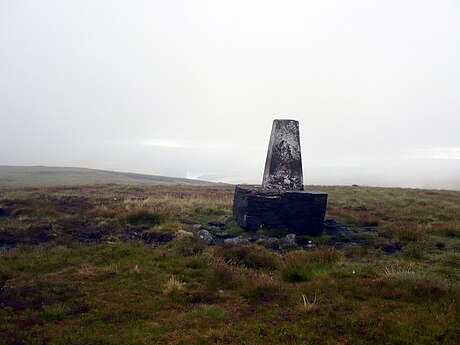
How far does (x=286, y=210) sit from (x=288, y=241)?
1571mm

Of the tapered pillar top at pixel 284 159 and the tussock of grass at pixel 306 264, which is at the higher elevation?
the tapered pillar top at pixel 284 159

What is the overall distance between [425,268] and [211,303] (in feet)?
19.1

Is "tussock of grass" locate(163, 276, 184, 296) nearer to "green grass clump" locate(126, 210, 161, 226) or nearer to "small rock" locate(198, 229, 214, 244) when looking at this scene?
"small rock" locate(198, 229, 214, 244)

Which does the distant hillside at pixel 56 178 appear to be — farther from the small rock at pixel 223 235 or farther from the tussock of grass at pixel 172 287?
the tussock of grass at pixel 172 287

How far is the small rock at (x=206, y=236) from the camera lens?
13.3 m

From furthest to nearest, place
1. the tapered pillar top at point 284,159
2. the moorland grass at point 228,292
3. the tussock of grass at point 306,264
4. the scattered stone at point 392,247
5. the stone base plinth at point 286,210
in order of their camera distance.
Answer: the tapered pillar top at point 284,159, the stone base plinth at point 286,210, the scattered stone at point 392,247, the tussock of grass at point 306,264, the moorland grass at point 228,292

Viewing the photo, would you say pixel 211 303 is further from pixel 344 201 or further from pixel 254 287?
pixel 344 201

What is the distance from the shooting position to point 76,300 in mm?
7820

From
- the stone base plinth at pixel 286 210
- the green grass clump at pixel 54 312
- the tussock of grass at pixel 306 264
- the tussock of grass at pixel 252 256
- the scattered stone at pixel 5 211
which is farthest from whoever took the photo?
the scattered stone at pixel 5 211

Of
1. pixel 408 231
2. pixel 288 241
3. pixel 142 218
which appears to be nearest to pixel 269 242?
pixel 288 241

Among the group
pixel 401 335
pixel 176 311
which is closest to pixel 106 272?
pixel 176 311

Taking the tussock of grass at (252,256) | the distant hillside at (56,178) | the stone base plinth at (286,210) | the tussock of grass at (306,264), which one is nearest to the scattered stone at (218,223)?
the stone base plinth at (286,210)

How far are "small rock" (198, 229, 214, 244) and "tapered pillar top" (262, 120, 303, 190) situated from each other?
307 cm

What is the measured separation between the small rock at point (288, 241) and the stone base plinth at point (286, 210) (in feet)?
2.65
